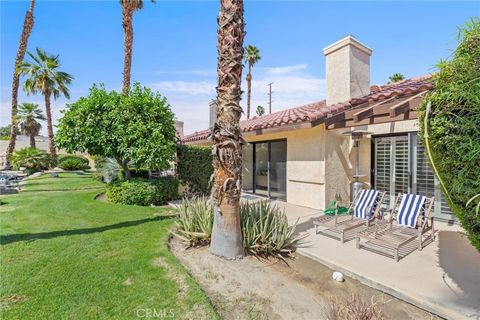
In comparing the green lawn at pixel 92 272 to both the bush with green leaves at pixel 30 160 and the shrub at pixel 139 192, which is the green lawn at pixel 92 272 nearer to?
the shrub at pixel 139 192

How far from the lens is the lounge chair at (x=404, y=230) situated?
629cm

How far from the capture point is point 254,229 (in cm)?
626

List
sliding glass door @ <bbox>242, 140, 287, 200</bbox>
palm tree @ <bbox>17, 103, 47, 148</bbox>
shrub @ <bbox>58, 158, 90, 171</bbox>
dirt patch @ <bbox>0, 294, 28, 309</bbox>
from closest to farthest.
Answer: dirt patch @ <bbox>0, 294, 28, 309</bbox> → sliding glass door @ <bbox>242, 140, 287, 200</bbox> → shrub @ <bbox>58, 158, 90, 171</bbox> → palm tree @ <bbox>17, 103, 47, 148</bbox>

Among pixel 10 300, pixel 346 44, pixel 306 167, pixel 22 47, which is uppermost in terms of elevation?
pixel 22 47

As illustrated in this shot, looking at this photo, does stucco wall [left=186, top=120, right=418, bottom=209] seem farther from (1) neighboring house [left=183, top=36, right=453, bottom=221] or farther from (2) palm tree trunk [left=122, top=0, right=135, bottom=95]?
(2) palm tree trunk [left=122, top=0, right=135, bottom=95]

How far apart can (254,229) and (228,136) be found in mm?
2415

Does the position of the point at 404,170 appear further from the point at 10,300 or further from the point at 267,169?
the point at 10,300

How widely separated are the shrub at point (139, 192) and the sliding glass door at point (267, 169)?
4386 mm

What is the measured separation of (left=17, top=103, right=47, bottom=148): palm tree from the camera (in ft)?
129

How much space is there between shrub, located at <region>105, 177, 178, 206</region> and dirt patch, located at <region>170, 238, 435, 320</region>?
645 cm

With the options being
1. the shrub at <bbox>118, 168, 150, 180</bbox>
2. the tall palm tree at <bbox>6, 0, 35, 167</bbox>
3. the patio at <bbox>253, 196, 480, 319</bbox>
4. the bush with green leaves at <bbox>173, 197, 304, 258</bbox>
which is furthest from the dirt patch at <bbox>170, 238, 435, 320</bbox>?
the tall palm tree at <bbox>6, 0, 35, 167</bbox>

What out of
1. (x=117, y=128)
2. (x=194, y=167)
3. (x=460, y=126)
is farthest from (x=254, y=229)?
(x=117, y=128)

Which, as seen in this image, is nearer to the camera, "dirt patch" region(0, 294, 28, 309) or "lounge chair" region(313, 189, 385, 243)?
"dirt patch" region(0, 294, 28, 309)

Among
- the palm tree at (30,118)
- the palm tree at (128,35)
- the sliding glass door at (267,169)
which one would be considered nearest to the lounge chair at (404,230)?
the sliding glass door at (267,169)
